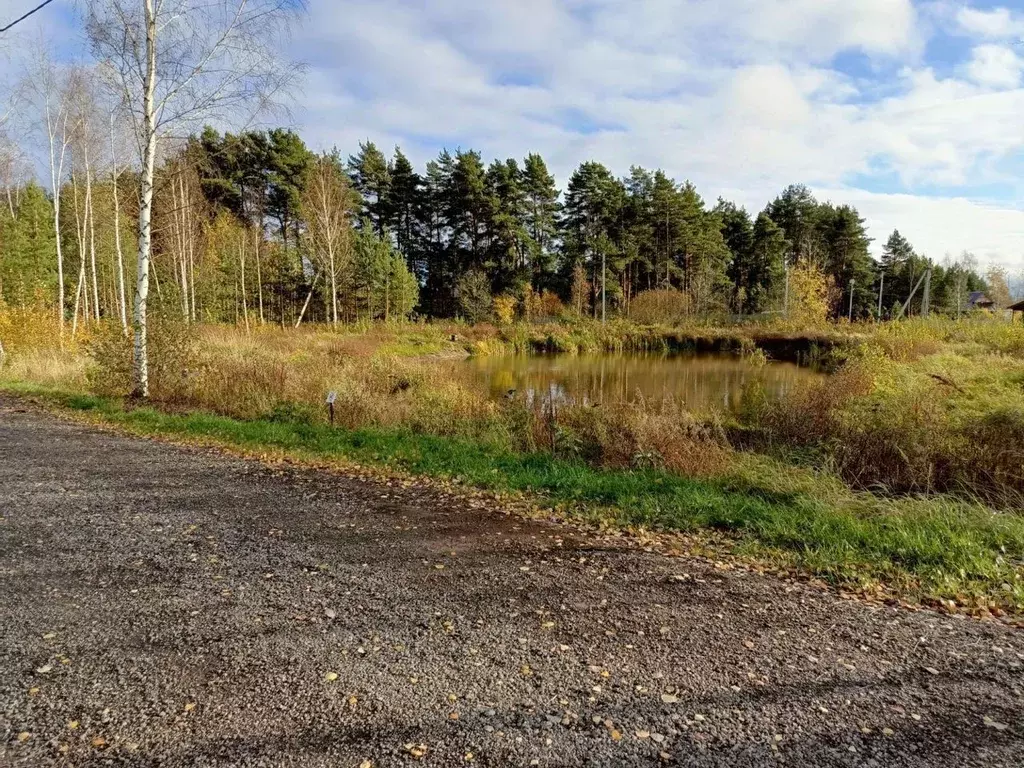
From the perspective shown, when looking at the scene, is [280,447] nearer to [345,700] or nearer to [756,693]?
[345,700]

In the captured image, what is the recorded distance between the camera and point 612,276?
53125 mm

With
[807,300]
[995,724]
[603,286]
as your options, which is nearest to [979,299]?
[807,300]

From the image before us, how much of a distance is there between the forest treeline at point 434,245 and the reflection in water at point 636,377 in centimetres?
1251

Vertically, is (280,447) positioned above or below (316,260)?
below

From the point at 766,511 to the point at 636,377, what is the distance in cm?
1971

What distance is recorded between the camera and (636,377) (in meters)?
25.7

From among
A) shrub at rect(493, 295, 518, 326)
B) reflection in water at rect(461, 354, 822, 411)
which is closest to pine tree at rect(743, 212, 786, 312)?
reflection in water at rect(461, 354, 822, 411)

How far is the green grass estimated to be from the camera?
15.7 ft

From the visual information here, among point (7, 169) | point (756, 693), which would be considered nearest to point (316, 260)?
point (7, 169)

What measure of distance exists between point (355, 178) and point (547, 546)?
52682 mm

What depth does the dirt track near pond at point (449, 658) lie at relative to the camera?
2643 mm

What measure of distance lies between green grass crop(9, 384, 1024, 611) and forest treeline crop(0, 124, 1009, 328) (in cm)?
2172

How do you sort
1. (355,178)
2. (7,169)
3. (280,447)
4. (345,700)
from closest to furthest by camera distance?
(345,700) < (280,447) < (7,169) < (355,178)

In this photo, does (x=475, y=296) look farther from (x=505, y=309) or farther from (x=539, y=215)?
(x=539, y=215)
